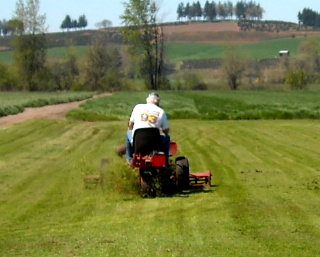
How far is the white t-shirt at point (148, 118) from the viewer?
14.4 metres

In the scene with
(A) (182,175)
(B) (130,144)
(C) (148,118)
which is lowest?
(A) (182,175)

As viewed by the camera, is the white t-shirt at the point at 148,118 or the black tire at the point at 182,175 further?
the black tire at the point at 182,175

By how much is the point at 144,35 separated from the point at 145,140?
82.3 meters

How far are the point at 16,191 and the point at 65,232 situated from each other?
5.22 metres

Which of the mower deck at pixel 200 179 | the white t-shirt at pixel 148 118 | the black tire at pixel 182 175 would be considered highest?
the white t-shirt at pixel 148 118

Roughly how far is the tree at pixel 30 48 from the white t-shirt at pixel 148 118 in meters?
88.2

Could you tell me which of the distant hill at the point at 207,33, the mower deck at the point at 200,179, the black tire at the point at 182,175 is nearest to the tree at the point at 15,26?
the distant hill at the point at 207,33

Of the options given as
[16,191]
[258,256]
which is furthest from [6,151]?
[258,256]

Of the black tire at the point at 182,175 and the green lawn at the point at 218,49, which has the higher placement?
the black tire at the point at 182,175

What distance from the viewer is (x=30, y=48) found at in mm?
100938

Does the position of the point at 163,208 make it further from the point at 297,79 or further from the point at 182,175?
the point at 297,79

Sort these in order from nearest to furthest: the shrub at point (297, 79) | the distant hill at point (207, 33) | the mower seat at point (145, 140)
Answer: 1. the mower seat at point (145, 140)
2. the shrub at point (297, 79)
3. the distant hill at point (207, 33)

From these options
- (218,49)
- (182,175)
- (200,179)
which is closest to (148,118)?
(182,175)

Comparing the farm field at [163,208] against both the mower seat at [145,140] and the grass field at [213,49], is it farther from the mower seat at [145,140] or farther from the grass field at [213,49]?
the grass field at [213,49]
